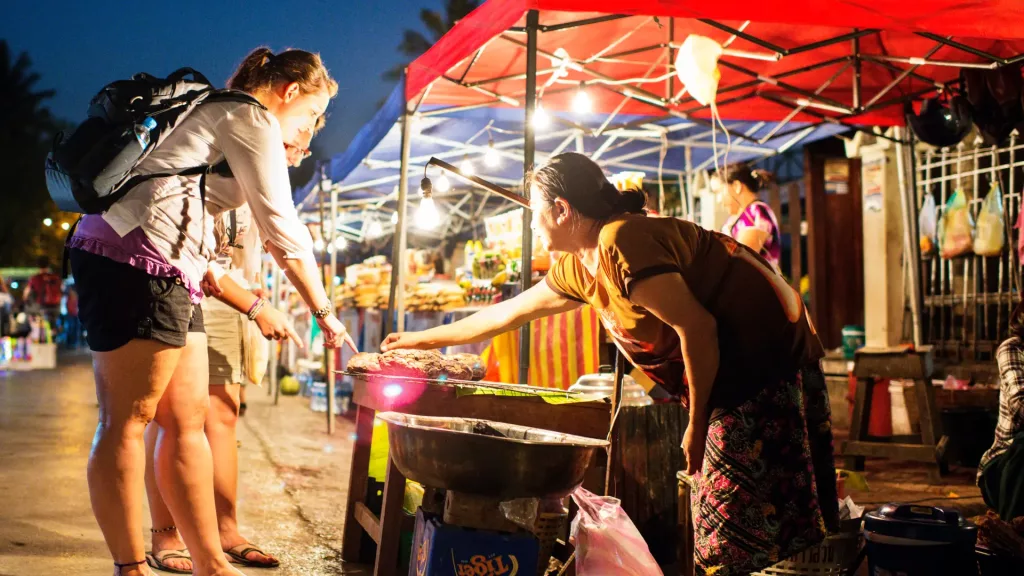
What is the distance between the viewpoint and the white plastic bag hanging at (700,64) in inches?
256

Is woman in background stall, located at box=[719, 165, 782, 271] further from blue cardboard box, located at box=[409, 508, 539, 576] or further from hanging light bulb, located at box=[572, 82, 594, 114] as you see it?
blue cardboard box, located at box=[409, 508, 539, 576]

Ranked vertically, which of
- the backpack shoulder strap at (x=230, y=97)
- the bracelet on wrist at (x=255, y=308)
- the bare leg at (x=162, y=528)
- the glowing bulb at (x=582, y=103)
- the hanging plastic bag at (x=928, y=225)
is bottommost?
the bare leg at (x=162, y=528)

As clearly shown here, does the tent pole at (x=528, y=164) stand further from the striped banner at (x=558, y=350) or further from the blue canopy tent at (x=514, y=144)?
the blue canopy tent at (x=514, y=144)

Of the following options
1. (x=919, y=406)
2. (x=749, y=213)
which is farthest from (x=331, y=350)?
(x=919, y=406)

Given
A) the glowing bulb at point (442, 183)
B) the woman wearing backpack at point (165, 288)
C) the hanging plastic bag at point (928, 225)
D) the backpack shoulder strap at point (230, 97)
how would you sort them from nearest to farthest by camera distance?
the woman wearing backpack at point (165, 288) → the backpack shoulder strap at point (230, 97) → the hanging plastic bag at point (928, 225) → the glowing bulb at point (442, 183)

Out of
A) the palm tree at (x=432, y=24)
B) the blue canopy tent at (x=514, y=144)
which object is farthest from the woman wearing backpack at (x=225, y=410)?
the palm tree at (x=432, y=24)

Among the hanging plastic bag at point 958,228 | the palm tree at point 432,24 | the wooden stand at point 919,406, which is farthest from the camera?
the palm tree at point 432,24

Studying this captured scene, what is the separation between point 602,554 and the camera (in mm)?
3012

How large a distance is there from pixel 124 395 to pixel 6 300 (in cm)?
2119

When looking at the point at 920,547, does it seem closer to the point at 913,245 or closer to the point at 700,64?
the point at 700,64

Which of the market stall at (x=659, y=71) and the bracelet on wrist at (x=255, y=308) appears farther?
the market stall at (x=659, y=71)

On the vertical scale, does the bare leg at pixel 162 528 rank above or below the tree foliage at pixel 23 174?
below

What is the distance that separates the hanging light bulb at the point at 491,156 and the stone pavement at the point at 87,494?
3.70 metres

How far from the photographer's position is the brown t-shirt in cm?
278
